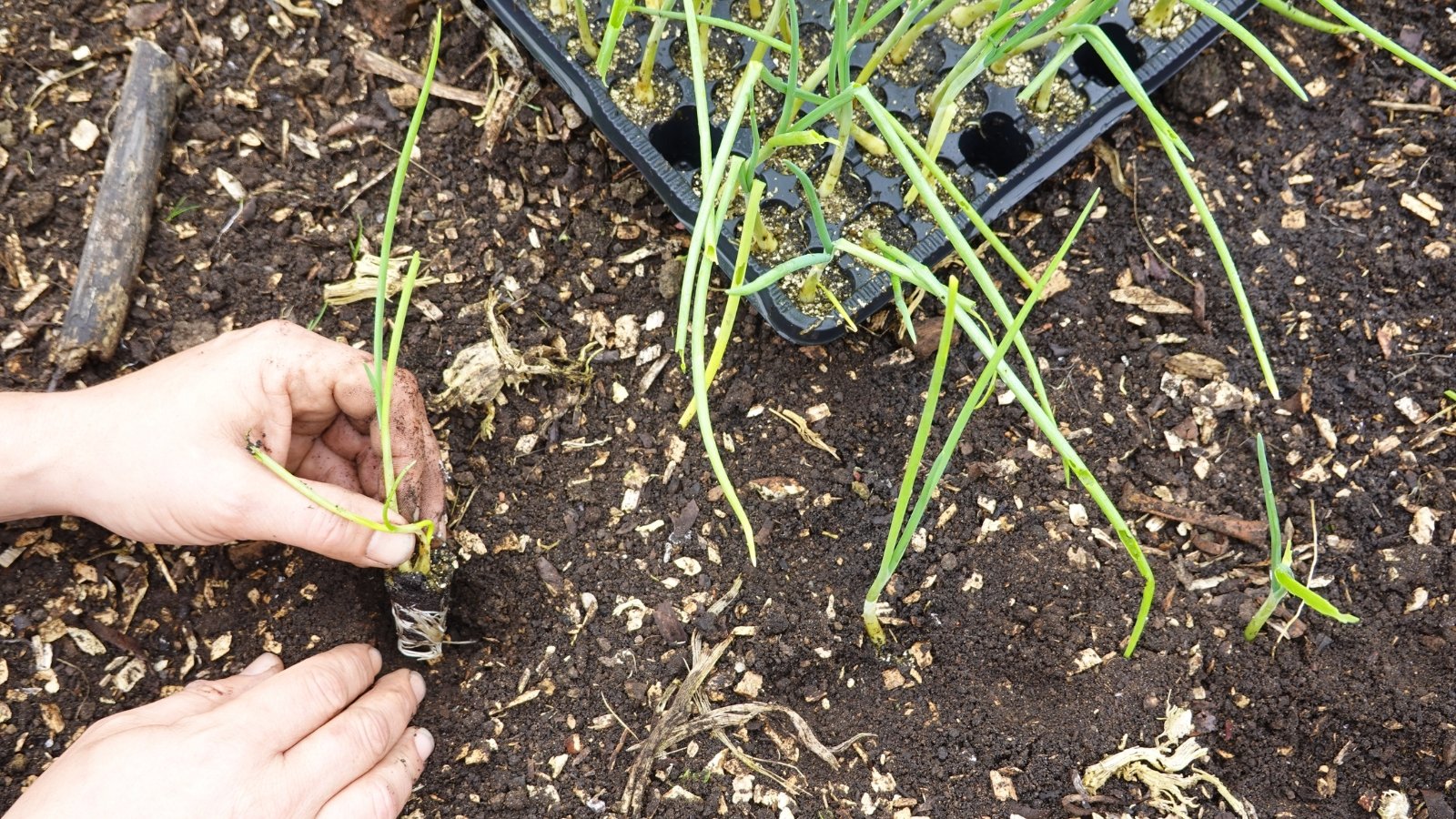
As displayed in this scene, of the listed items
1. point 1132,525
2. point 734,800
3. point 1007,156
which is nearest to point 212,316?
point 734,800

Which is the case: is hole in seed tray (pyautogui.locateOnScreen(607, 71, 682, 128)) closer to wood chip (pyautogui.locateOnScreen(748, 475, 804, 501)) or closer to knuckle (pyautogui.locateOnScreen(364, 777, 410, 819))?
wood chip (pyautogui.locateOnScreen(748, 475, 804, 501))

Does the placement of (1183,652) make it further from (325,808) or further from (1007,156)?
(325,808)

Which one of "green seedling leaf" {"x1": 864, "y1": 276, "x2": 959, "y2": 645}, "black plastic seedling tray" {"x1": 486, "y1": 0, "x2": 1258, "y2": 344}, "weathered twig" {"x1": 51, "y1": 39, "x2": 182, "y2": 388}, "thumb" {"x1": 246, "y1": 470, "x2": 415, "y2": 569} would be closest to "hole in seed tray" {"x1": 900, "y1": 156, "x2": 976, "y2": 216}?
"black plastic seedling tray" {"x1": 486, "y1": 0, "x2": 1258, "y2": 344}

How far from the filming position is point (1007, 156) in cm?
126

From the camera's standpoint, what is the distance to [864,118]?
1.24 metres

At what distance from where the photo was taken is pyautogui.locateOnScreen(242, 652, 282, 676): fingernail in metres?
1.16

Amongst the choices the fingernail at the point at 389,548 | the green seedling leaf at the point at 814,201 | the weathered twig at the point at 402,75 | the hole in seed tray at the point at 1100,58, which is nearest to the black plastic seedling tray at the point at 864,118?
the hole in seed tray at the point at 1100,58

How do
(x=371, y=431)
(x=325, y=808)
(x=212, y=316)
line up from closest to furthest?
Result: 1. (x=325, y=808)
2. (x=371, y=431)
3. (x=212, y=316)

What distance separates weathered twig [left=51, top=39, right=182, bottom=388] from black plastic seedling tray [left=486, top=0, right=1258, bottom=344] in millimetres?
438

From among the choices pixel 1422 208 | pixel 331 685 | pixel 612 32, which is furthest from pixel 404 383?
pixel 1422 208

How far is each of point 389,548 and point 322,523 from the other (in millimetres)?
75

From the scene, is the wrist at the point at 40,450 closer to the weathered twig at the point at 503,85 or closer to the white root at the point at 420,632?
the white root at the point at 420,632

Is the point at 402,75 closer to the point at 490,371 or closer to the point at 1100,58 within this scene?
the point at 490,371

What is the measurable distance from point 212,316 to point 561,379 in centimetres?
43
